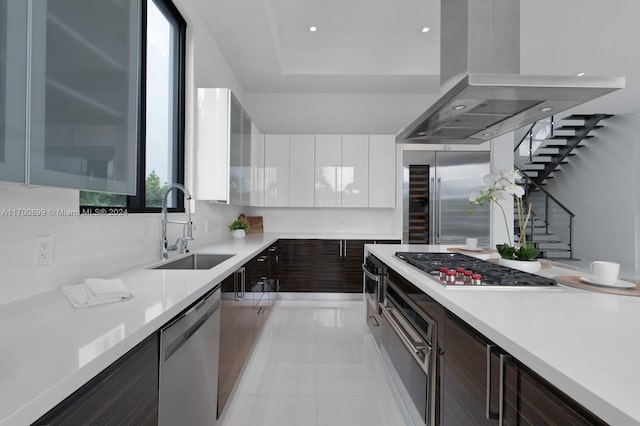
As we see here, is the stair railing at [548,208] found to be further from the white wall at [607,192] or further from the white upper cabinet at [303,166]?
the white upper cabinet at [303,166]

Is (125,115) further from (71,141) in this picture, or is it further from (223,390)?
(223,390)

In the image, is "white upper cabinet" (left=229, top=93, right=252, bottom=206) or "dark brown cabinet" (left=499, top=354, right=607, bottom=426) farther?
"white upper cabinet" (left=229, top=93, right=252, bottom=206)

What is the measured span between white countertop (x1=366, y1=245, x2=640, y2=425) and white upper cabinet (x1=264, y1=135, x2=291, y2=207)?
327 centimetres

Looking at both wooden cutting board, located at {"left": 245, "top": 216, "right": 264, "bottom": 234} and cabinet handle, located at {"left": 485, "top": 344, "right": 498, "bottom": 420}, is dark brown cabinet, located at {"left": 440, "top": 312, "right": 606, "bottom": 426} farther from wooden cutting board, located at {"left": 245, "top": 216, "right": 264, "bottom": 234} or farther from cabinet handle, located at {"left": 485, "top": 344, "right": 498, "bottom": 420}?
wooden cutting board, located at {"left": 245, "top": 216, "right": 264, "bottom": 234}

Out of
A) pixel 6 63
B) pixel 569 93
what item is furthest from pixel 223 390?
pixel 569 93

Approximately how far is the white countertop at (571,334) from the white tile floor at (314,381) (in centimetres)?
107

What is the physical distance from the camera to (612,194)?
6.41 metres

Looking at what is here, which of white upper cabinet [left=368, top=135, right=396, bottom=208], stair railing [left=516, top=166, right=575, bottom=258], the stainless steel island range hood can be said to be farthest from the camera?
stair railing [left=516, top=166, right=575, bottom=258]

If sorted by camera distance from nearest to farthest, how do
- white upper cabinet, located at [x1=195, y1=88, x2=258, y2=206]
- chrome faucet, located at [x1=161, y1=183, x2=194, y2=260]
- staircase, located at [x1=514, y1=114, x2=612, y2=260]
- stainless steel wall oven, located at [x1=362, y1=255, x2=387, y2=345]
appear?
chrome faucet, located at [x1=161, y1=183, x2=194, y2=260]
stainless steel wall oven, located at [x1=362, y1=255, x2=387, y2=345]
white upper cabinet, located at [x1=195, y1=88, x2=258, y2=206]
staircase, located at [x1=514, y1=114, x2=612, y2=260]

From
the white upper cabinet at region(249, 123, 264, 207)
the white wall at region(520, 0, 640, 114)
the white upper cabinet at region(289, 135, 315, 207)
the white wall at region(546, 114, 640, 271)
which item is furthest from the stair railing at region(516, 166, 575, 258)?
the white upper cabinet at region(249, 123, 264, 207)

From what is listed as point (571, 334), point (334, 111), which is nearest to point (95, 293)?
point (571, 334)

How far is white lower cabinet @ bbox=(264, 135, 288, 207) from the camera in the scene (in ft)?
14.6

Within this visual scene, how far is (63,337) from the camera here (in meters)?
0.82

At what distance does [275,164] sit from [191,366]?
11.2 feet
